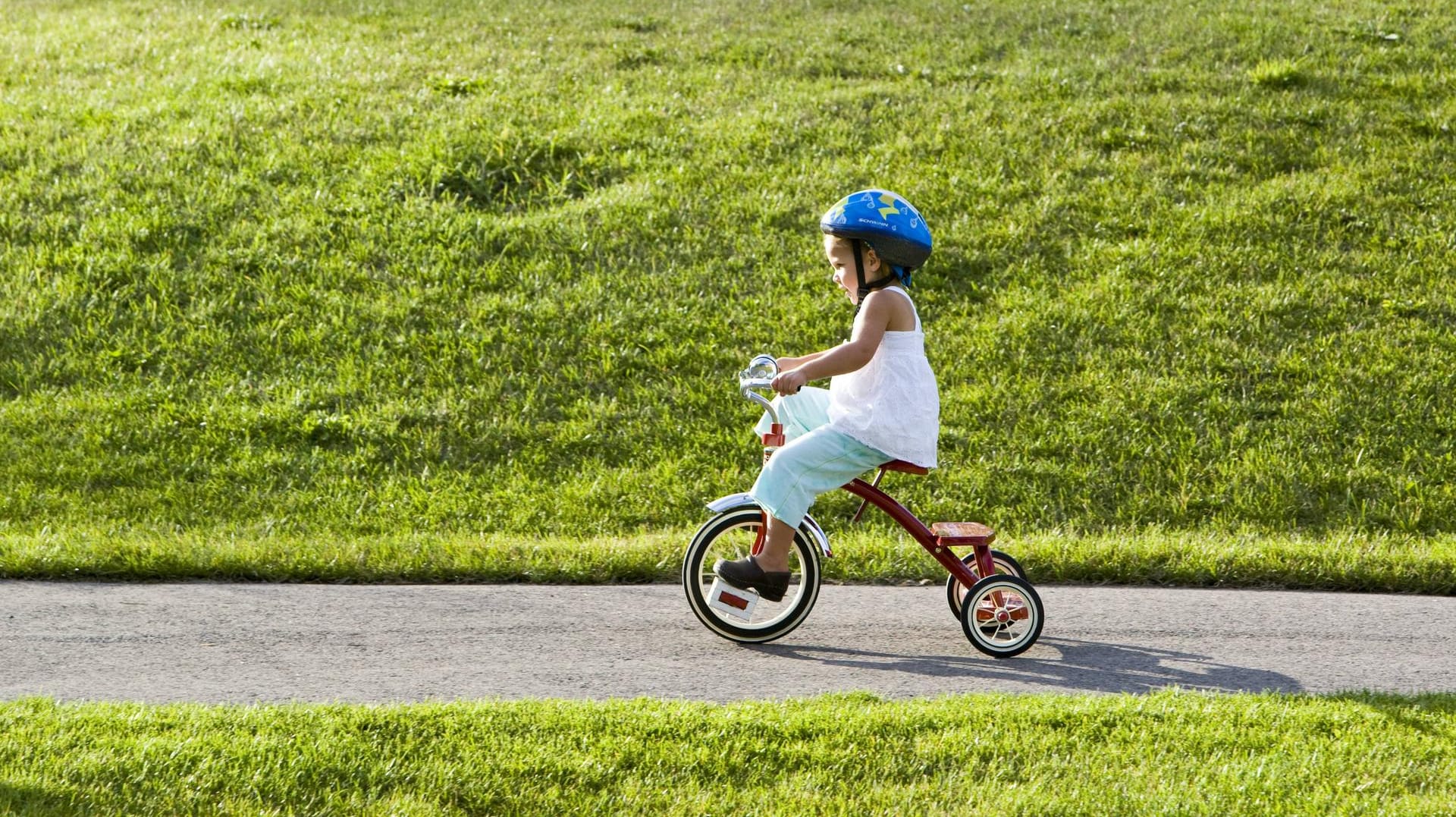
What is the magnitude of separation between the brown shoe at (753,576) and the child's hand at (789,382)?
30.2 inches

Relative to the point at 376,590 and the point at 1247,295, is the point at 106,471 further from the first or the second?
the point at 1247,295

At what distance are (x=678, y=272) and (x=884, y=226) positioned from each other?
15.7 feet

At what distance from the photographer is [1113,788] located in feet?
13.0

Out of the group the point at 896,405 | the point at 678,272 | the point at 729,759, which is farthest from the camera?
the point at 678,272

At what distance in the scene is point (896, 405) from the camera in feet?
17.1

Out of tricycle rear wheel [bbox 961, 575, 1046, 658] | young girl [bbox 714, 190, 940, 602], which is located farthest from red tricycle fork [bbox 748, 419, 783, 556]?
tricycle rear wheel [bbox 961, 575, 1046, 658]

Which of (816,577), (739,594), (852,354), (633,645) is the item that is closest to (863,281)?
(852,354)

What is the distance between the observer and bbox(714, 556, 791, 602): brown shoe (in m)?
5.34

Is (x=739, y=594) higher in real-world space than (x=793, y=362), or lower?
lower

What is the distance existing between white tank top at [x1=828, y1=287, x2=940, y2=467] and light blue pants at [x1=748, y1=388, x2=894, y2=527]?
0.18 ft

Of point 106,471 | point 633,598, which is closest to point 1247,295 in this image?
point 633,598

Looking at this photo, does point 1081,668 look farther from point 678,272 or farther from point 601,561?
point 678,272

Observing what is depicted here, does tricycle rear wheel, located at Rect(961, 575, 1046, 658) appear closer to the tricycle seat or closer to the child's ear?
the tricycle seat

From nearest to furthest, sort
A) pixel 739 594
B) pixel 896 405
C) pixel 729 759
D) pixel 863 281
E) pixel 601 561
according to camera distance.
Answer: pixel 729 759, pixel 896 405, pixel 863 281, pixel 739 594, pixel 601 561
